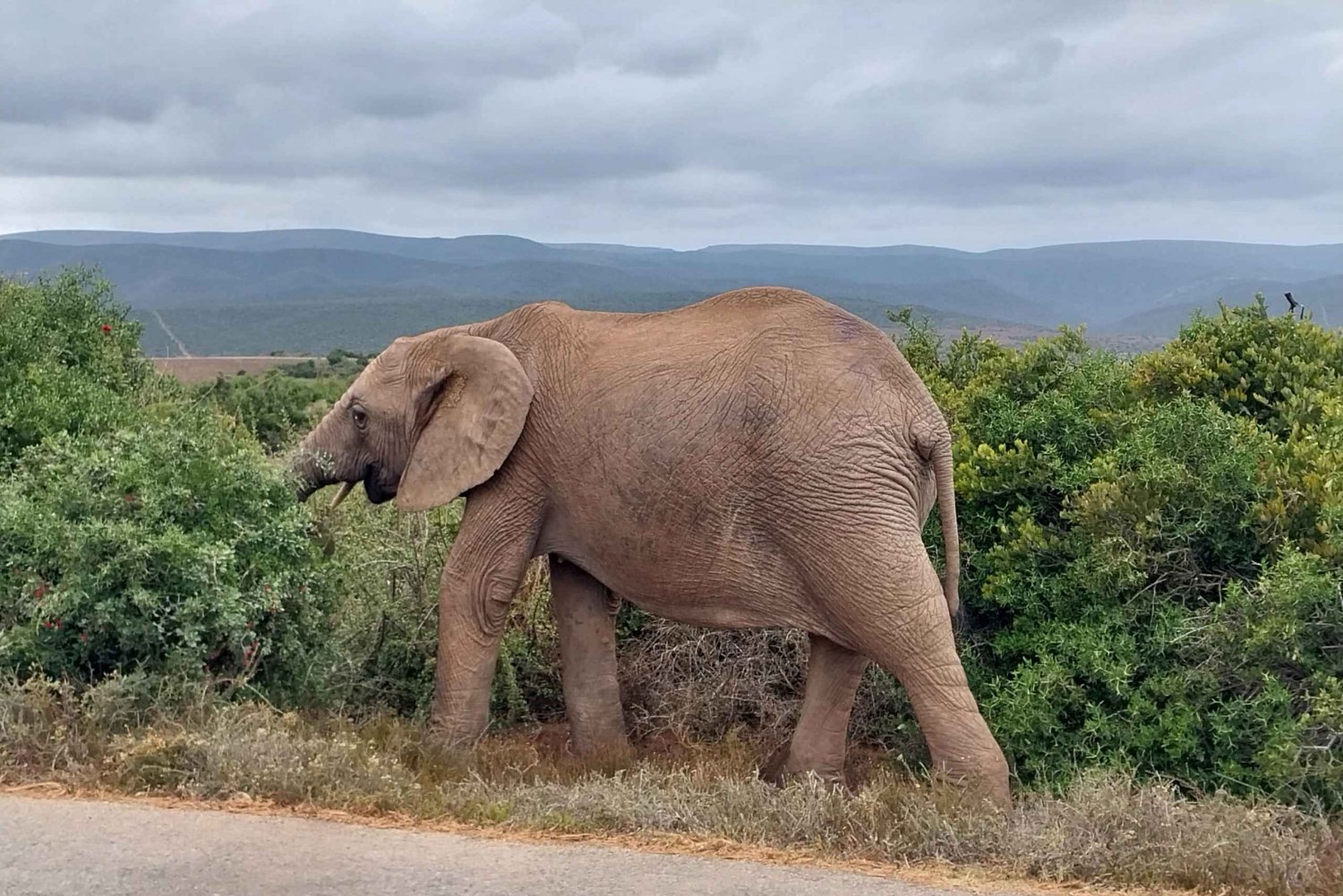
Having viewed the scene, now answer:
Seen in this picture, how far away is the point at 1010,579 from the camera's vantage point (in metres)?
7.98

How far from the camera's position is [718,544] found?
22.6 ft

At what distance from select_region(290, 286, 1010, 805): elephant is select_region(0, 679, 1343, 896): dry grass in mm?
705

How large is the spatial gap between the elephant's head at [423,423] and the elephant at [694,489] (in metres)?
0.01

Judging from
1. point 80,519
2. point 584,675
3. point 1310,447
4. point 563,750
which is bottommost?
point 563,750

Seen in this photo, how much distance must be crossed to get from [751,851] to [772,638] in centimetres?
363

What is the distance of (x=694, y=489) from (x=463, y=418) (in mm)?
1534

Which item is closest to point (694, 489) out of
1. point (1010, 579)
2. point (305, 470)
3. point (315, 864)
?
point (1010, 579)

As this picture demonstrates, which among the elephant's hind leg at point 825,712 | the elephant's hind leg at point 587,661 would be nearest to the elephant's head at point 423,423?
the elephant's hind leg at point 587,661

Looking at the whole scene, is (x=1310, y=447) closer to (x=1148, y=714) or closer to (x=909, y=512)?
(x=1148, y=714)

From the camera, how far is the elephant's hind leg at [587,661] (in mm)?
7930

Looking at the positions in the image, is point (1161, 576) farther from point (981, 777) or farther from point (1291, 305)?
point (1291, 305)

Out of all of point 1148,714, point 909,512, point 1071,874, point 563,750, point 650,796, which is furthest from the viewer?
point 563,750

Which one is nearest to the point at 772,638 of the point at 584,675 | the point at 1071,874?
the point at 584,675

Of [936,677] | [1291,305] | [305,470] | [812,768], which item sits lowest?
[812,768]
